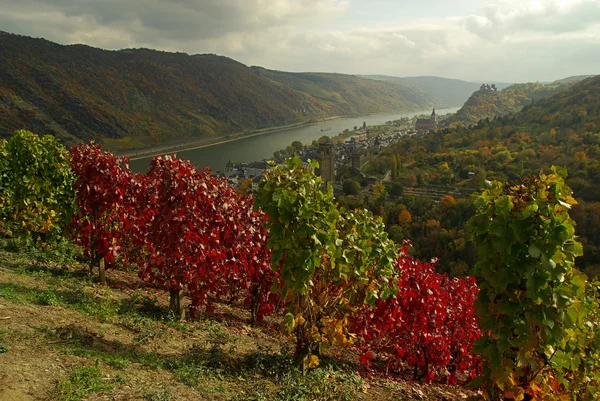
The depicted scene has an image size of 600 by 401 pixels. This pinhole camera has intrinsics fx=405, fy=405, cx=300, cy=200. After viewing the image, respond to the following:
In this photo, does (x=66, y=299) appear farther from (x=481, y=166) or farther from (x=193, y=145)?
(x=193, y=145)

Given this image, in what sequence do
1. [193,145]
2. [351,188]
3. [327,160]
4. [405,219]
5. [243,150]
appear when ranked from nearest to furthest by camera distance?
[405,219]
[351,188]
[327,160]
[193,145]
[243,150]

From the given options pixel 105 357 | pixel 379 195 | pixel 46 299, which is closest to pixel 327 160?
pixel 379 195

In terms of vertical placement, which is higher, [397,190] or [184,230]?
[184,230]

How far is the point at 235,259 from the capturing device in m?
7.67

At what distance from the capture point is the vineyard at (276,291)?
4043 millimetres

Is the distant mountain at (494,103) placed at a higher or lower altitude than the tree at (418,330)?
higher

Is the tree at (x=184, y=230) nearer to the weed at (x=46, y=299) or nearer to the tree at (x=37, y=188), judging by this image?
the weed at (x=46, y=299)

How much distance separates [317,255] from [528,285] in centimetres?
233

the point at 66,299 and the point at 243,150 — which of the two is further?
the point at 243,150

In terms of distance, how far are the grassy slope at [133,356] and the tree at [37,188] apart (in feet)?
5.41

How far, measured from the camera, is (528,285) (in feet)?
12.5

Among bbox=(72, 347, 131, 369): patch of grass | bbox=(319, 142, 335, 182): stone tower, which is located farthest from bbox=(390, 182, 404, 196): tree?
bbox=(72, 347, 131, 369): patch of grass

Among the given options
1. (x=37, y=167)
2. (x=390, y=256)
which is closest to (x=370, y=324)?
(x=390, y=256)

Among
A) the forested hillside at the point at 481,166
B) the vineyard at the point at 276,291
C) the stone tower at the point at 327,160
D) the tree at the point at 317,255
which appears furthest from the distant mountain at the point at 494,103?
the tree at the point at 317,255
